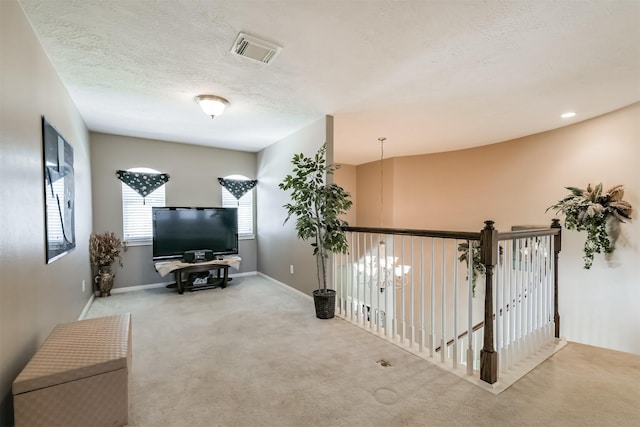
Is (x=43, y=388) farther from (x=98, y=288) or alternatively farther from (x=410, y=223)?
(x=410, y=223)

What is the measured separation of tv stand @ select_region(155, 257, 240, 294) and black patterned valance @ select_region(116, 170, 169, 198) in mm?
1227

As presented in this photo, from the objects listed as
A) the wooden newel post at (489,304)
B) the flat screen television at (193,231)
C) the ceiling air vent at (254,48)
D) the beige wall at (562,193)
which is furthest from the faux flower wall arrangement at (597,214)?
the flat screen television at (193,231)

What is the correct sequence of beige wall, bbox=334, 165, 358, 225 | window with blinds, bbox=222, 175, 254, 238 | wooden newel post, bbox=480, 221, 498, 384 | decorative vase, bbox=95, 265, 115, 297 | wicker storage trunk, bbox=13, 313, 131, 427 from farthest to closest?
beige wall, bbox=334, 165, 358, 225, window with blinds, bbox=222, 175, 254, 238, decorative vase, bbox=95, 265, 115, 297, wooden newel post, bbox=480, 221, 498, 384, wicker storage trunk, bbox=13, 313, 131, 427

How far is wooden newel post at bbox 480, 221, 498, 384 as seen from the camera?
1979 millimetres

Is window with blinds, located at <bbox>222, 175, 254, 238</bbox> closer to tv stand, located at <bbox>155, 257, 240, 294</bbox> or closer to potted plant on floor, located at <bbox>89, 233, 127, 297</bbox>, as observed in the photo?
tv stand, located at <bbox>155, 257, 240, 294</bbox>

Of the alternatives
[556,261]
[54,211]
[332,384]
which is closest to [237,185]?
[54,211]

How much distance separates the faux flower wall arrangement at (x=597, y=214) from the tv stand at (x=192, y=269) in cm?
479

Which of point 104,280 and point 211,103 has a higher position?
point 211,103

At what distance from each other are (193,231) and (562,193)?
5601 millimetres

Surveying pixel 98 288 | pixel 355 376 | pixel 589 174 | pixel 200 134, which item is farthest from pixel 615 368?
pixel 98 288

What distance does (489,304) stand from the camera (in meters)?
2.05

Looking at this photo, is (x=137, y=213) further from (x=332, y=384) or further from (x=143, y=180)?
(x=332, y=384)

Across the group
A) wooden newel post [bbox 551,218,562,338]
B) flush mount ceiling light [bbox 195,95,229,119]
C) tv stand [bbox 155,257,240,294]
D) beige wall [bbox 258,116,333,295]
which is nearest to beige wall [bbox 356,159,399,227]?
beige wall [bbox 258,116,333,295]

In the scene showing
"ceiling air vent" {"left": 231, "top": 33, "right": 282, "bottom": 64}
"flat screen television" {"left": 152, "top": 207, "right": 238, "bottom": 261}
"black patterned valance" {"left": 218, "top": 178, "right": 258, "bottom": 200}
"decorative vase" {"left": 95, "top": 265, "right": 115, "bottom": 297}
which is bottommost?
"decorative vase" {"left": 95, "top": 265, "right": 115, "bottom": 297}
